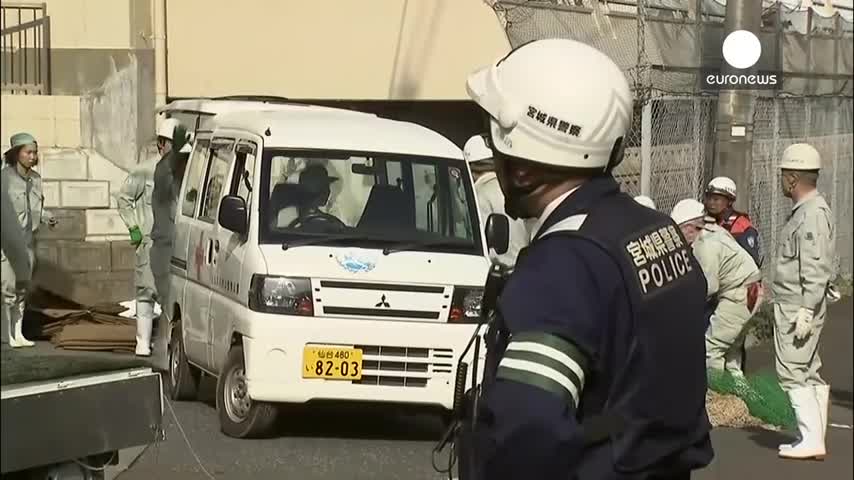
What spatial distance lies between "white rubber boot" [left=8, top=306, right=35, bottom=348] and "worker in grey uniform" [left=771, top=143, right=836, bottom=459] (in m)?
4.34

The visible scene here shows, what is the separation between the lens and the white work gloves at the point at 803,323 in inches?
261

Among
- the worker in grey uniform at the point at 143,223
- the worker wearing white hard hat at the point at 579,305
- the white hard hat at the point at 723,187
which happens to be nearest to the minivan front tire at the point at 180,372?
the worker in grey uniform at the point at 143,223

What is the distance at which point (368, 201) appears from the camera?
662cm

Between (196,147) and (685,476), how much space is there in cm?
391

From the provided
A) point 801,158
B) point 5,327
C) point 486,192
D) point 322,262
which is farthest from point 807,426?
point 5,327

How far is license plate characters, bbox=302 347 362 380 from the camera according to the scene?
6523mm

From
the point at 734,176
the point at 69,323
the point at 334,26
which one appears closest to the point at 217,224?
the point at 334,26

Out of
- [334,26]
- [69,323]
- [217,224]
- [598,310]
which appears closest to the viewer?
[598,310]

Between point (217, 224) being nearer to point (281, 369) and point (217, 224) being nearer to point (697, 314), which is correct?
point (281, 369)

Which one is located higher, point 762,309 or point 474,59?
point 474,59

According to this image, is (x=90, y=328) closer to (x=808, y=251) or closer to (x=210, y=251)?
(x=210, y=251)

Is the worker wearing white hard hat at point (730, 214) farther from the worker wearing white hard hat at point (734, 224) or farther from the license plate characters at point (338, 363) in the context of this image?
the license plate characters at point (338, 363)

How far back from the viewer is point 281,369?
637cm

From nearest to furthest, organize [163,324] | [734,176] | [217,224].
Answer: [163,324], [217,224], [734,176]
